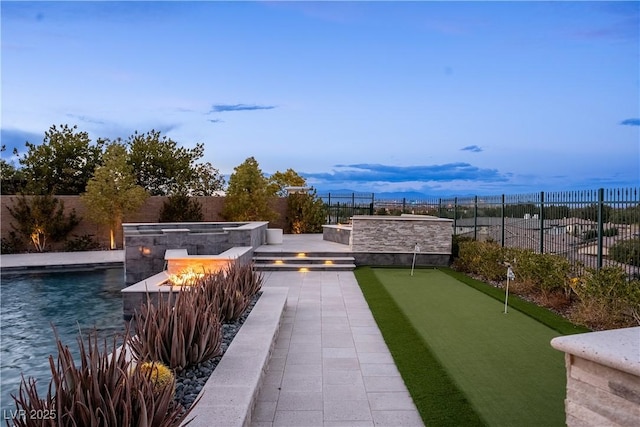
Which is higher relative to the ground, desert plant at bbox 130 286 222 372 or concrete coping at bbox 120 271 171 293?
desert plant at bbox 130 286 222 372

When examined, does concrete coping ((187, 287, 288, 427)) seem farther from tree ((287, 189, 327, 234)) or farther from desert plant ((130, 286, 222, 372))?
tree ((287, 189, 327, 234))

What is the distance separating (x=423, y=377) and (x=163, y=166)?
23.1 metres

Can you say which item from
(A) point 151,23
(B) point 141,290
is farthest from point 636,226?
(A) point 151,23

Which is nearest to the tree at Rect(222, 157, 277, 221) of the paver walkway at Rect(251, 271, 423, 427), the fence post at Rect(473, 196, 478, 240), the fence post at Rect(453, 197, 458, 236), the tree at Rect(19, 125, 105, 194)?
the fence post at Rect(453, 197, 458, 236)

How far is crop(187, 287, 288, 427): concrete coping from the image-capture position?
3.25 meters

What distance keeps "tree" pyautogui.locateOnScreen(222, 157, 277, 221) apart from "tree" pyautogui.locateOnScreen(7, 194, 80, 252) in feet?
21.9

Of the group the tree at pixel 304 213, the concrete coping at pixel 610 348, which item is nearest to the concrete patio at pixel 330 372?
the concrete coping at pixel 610 348

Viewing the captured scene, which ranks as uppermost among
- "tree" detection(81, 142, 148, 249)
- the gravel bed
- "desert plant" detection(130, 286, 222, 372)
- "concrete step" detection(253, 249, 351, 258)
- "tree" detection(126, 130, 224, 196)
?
"tree" detection(126, 130, 224, 196)

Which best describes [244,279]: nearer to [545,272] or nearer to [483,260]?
[545,272]

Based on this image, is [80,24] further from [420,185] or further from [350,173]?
[350,173]

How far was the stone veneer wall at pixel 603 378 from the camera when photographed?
2260 mm

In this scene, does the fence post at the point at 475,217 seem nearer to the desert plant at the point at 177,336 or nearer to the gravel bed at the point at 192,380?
the gravel bed at the point at 192,380

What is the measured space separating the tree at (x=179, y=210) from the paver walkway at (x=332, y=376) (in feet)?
41.1

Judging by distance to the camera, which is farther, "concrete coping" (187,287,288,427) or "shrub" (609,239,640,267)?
"shrub" (609,239,640,267)
